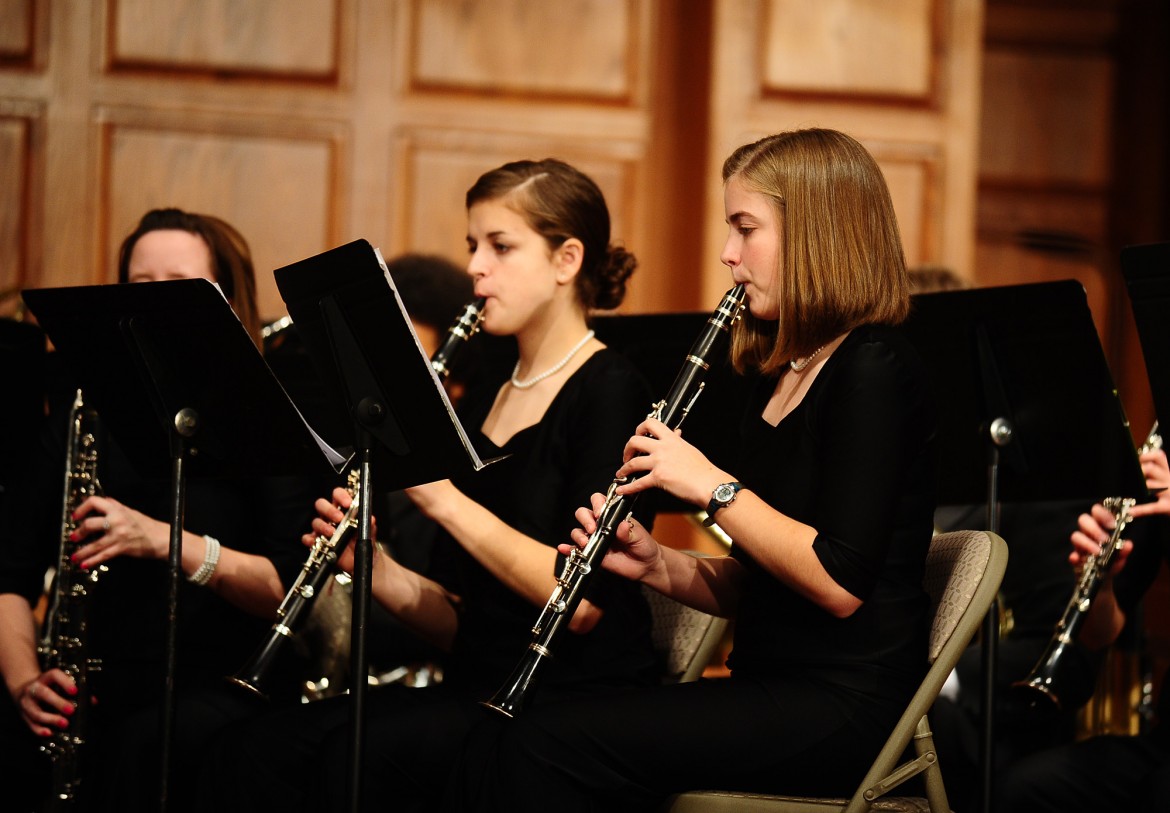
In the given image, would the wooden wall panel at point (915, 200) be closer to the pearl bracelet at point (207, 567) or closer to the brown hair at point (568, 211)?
the brown hair at point (568, 211)

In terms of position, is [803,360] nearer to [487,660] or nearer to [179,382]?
[487,660]

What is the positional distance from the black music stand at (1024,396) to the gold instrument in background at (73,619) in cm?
158

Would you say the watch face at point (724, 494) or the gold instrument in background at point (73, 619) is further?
the gold instrument in background at point (73, 619)

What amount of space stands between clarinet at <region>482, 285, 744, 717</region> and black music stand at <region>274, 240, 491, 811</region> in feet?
0.70

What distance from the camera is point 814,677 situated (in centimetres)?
196

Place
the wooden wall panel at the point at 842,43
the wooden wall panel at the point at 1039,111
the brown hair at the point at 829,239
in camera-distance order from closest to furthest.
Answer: the brown hair at the point at 829,239 < the wooden wall panel at the point at 842,43 < the wooden wall panel at the point at 1039,111

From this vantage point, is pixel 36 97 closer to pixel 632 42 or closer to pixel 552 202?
pixel 632 42

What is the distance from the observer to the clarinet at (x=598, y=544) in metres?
1.97

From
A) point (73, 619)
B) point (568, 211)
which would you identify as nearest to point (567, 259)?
point (568, 211)

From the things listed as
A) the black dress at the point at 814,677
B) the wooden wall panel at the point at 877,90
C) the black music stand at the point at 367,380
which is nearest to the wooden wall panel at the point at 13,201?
the wooden wall panel at the point at 877,90

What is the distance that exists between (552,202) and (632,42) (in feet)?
7.48

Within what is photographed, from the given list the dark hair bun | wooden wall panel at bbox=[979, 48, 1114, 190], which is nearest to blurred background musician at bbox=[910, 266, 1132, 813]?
the dark hair bun

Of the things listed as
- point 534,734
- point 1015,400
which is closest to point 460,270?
point 1015,400

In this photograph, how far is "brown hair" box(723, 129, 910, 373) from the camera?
2.03m
